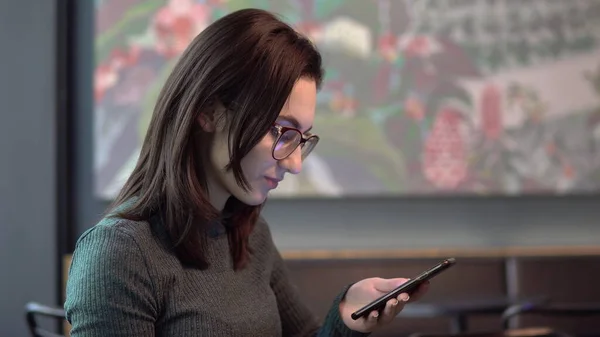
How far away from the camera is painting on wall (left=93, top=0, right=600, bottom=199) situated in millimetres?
4035

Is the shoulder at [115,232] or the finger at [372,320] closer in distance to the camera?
the shoulder at [115,232]

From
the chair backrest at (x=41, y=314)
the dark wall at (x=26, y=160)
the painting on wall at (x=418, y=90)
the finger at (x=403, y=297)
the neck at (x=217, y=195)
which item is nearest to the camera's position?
the finger at (x=403, y=297)

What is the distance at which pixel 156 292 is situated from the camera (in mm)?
1355

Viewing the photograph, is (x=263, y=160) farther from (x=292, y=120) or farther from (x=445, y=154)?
(x=445, y=154)

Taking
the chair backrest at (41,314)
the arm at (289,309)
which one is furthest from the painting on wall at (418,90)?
the arm at (289,309)


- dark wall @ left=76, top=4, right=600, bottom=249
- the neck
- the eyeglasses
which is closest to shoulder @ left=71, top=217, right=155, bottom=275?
the neck

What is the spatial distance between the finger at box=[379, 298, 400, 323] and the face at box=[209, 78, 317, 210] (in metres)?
0.30

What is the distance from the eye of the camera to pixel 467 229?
13.8 ft

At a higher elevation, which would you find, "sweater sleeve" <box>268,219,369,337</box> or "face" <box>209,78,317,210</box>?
"face" <box>209,78,317,210</box>

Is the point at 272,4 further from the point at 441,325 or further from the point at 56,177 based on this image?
the point at 441,325

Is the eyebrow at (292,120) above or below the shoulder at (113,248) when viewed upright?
above

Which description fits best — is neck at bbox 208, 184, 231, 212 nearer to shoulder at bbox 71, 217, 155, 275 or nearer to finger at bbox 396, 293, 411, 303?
shoulder at bbox 71, 217, 155, 275

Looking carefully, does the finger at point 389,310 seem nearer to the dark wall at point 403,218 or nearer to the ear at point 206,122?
the ear at point 206,122

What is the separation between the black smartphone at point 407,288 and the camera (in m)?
1.36
